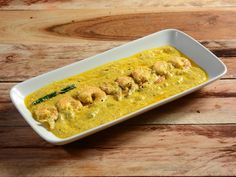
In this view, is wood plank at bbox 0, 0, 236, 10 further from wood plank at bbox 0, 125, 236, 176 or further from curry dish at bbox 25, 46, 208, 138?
wood plank at bbox 0, 125, 236, 176

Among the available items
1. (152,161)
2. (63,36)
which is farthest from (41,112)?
(63,36)

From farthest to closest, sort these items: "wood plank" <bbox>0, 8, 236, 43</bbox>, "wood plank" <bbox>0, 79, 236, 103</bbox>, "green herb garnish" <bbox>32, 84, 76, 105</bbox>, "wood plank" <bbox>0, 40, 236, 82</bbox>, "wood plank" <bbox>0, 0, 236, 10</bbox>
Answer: "wood plank" <bbox>0, 0, 236, 10</bbox>, "wood plank" <bbox>0, 8, 236, 43</bbox>, "wood plank" <bbox>0, 40, 236, 82</bbox>, "wood plank" <bbox>0, 79, 236, 103</bbox>, "green herb garnish" <bbox>32, 84, 76, 105</bbox>

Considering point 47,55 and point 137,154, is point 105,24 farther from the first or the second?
point 137,154

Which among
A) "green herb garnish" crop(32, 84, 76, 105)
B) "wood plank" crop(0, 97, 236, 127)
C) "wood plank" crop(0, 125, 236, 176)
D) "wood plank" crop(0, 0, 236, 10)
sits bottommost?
"wood plank" crop(0, 125, 236, 176)

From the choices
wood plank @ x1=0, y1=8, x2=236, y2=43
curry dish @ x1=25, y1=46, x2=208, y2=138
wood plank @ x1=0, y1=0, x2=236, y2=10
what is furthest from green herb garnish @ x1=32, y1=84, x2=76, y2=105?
wood plank @ x1=0, y1=0, x2=236, y2=10

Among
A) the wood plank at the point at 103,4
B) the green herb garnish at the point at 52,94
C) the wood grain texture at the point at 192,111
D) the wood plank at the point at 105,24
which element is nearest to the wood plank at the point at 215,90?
the wood grain texture at the point at 192,111

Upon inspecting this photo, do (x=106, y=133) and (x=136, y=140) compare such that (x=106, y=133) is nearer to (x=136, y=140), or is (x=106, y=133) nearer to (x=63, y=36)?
(x=136, y=140)

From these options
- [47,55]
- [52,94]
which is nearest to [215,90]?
[52,94]
